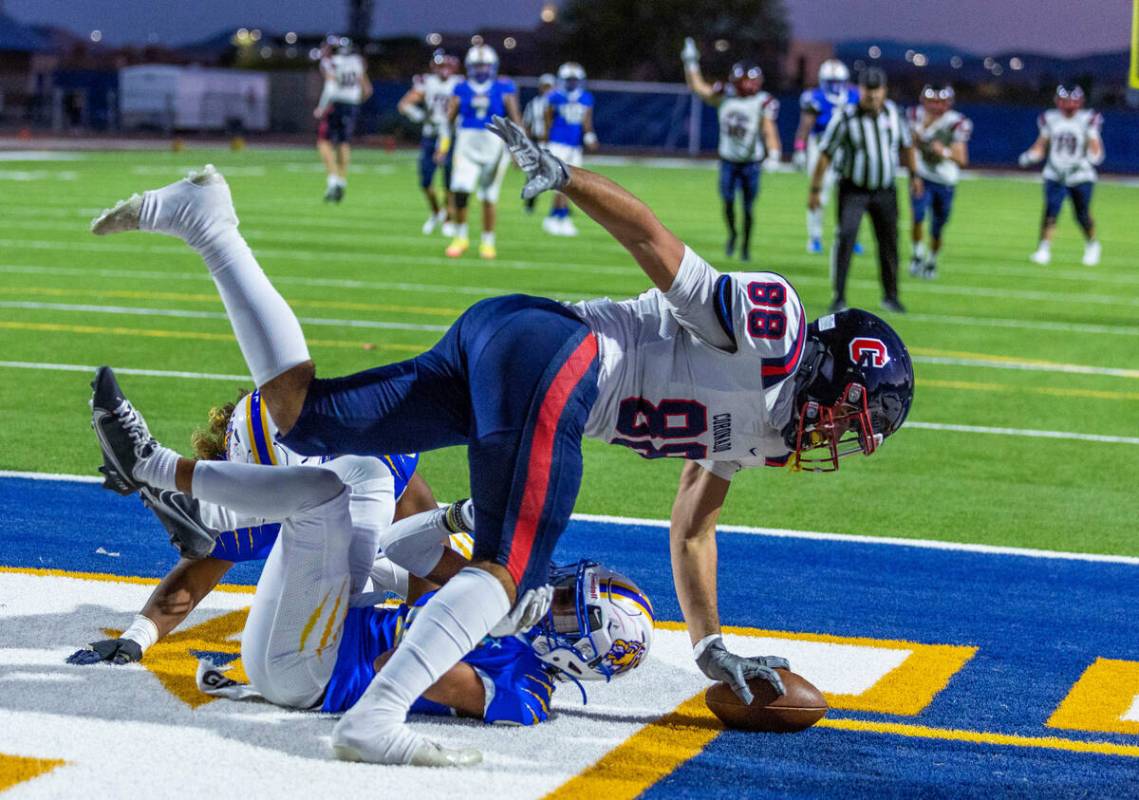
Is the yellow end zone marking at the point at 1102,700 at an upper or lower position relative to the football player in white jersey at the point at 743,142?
lower

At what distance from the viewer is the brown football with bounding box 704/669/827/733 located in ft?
14.1

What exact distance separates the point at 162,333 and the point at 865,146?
5.78 m

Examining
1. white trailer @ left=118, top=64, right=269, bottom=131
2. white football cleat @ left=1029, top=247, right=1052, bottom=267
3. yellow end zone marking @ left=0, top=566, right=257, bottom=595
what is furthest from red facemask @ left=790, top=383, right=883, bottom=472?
white trailer @ left=118, top=64, right=269, bottom=131

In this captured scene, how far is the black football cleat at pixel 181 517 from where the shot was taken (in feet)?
14.3

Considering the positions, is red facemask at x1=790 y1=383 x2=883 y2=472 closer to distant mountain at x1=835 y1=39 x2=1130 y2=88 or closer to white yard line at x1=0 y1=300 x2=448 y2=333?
white yard line at x1=0 y1=300 x2=448 y2=333

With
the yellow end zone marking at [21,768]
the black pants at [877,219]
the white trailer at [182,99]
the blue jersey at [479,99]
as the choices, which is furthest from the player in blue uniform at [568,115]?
the white trailer at [182,99]

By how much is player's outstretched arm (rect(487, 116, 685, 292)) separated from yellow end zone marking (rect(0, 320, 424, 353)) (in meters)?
6.96

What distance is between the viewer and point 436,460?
314 inches

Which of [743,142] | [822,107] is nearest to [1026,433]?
[743,142]

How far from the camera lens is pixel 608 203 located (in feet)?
13.0

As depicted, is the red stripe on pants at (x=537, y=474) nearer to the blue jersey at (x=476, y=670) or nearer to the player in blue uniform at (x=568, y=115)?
the blue jersey at (x=476, y=670)

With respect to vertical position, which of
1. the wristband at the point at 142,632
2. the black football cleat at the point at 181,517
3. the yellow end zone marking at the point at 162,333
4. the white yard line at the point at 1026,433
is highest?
the black football cleat at the point at 181,517

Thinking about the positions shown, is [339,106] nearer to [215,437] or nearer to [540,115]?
[540,115]

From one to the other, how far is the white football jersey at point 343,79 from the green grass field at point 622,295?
4.85 ft
